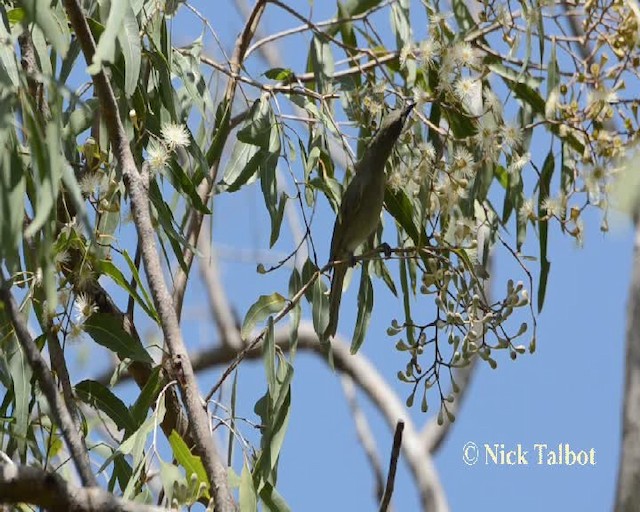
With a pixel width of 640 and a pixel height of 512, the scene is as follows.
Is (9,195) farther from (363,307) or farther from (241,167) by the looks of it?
(363,307)

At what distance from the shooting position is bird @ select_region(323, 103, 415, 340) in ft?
9.00

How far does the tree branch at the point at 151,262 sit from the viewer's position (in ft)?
6.30

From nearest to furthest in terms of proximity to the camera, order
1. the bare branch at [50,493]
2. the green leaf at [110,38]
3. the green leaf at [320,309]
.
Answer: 1. the bare branch at [50,493]
2. the green leaf at [110,38]
3. the green leaf at [320,309]

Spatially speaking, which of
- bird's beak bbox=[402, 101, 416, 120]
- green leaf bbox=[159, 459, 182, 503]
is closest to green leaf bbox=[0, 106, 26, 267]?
green leaf bbox=[159, 459, 182, 503]

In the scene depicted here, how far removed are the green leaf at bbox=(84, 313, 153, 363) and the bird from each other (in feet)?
1.43

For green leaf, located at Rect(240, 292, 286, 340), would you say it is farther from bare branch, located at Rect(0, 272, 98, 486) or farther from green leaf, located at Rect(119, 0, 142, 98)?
bare branch, located at Rect(0, 272, 98, 486)

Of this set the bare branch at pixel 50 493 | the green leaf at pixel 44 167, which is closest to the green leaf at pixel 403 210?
the green leaf at pixel 44 167

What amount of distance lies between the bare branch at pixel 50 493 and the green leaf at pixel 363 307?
132 centimetres

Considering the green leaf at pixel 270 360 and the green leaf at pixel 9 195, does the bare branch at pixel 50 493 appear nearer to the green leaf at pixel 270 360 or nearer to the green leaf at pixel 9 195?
the green leaf at pixel 9 195

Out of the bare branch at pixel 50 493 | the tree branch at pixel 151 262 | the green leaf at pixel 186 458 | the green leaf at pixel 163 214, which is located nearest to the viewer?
the bare branch at pixel 50 493

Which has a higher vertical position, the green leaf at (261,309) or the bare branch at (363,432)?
the bare branch at (363,432)

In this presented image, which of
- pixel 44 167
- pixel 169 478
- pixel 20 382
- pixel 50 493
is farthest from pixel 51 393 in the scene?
pixel 20 382

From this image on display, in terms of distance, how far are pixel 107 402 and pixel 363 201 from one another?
818mm

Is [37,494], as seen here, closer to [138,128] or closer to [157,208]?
[157,208]
